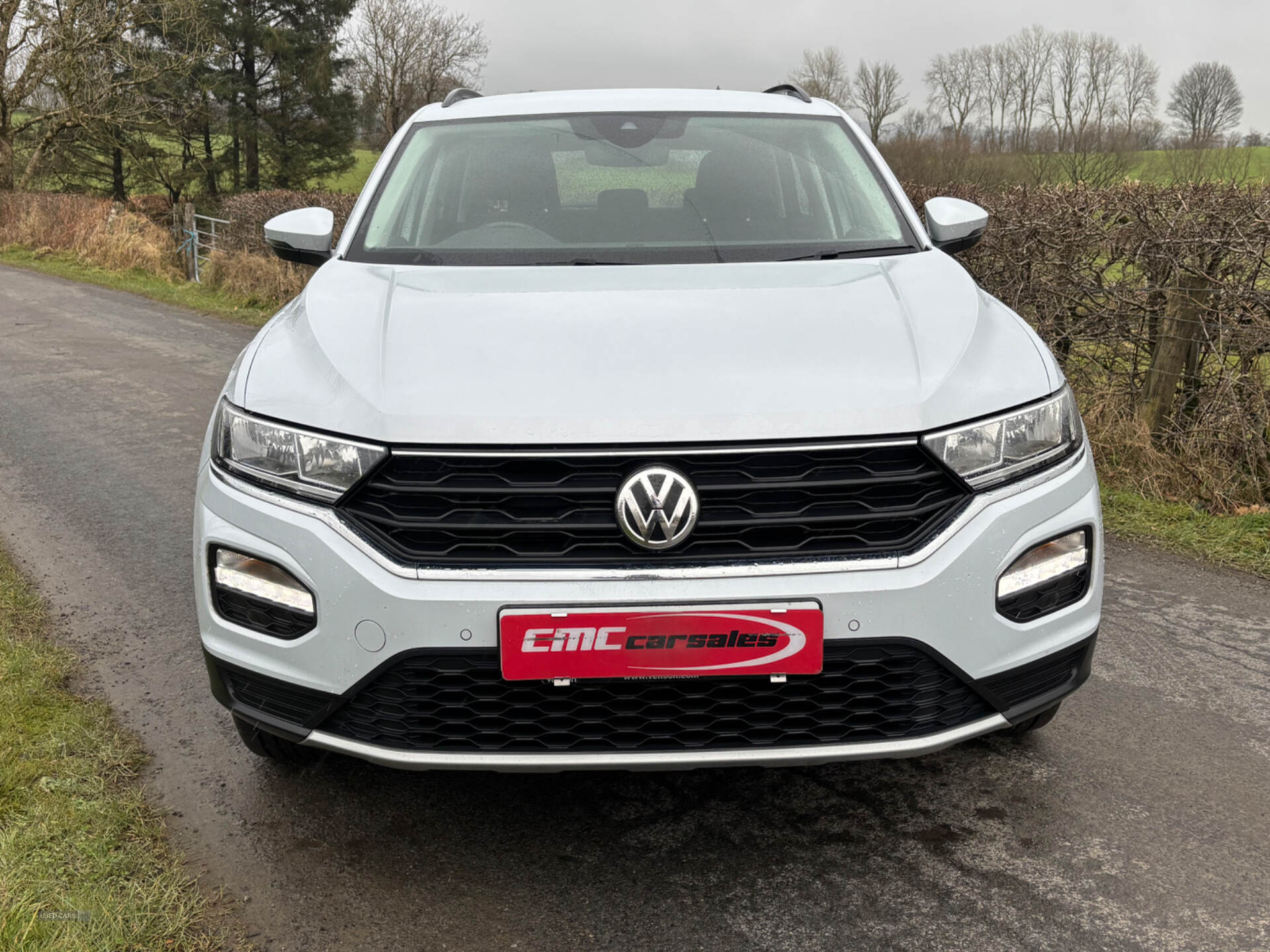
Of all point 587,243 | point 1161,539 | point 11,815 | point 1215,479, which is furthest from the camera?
point 1215,479

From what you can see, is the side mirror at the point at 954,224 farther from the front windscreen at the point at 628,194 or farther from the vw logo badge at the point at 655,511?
the vw logo badge at the point at 655,511

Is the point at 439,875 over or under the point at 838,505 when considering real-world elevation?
under

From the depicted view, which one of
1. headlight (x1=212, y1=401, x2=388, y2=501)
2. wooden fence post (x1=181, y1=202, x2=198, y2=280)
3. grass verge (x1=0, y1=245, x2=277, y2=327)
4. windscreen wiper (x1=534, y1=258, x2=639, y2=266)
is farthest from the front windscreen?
wooden fence post (x1=181, y1=202, x2=198, y2=280)

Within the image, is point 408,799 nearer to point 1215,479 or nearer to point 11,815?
point 11,815

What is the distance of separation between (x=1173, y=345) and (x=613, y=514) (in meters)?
4.53

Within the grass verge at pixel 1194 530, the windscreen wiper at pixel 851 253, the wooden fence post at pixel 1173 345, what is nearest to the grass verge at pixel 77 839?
the windscreen wiper at pixel 851 253

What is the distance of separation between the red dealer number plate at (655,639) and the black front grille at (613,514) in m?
0.12

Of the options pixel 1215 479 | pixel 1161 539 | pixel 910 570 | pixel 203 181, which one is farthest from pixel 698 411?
pixel 203 181

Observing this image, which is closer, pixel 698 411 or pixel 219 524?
pixel 698 411

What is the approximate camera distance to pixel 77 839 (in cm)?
250

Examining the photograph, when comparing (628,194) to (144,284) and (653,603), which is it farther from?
(144,284)

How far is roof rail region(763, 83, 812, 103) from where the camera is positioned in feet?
13.9

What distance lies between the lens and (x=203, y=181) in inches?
1459

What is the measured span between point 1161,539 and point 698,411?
3670 millimetres
